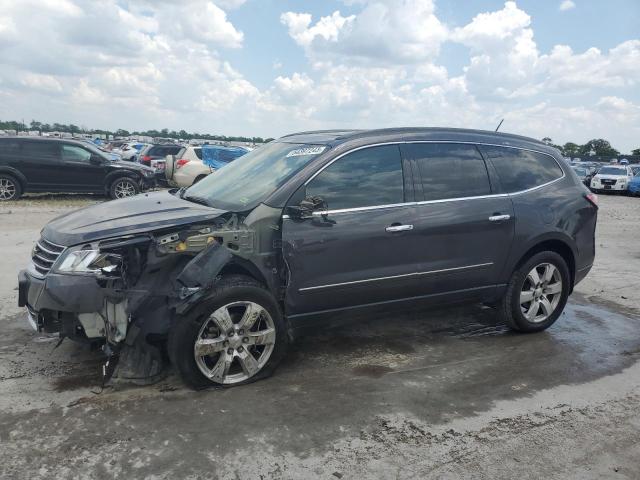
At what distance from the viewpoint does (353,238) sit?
405 centimetres

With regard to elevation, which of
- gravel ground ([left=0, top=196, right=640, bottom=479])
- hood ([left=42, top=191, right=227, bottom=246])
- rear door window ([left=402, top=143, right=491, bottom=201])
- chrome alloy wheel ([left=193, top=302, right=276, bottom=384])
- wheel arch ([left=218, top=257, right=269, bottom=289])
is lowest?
gravel ground ([left=0, top=196, right=640, bottom=479])

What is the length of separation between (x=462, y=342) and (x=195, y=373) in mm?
2541

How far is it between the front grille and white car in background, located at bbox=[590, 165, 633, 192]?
2644cm

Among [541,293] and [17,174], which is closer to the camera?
[541,293]

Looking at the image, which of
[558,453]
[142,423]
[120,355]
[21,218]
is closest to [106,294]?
[120,355]

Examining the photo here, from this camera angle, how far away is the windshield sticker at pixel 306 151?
167 inches

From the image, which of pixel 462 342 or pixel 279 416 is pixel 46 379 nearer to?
pixel 279 416

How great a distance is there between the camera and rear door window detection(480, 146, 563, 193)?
490cm

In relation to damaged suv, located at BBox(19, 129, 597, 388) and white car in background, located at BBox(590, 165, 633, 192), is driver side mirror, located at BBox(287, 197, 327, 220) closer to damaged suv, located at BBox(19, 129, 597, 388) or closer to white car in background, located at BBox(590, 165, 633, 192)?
damaged suv, located at BBox(19, 129, 597, 388)

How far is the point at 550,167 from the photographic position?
17.4 ft

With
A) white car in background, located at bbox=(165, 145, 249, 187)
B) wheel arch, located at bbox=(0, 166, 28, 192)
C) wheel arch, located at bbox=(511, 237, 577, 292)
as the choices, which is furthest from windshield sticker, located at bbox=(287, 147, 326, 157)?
white car in background, located at bbox=(165, 145, 249, 187)

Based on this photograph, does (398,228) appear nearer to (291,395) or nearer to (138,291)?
(291,395)

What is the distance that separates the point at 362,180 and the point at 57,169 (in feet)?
40.1

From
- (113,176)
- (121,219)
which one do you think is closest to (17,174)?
(113,176)
